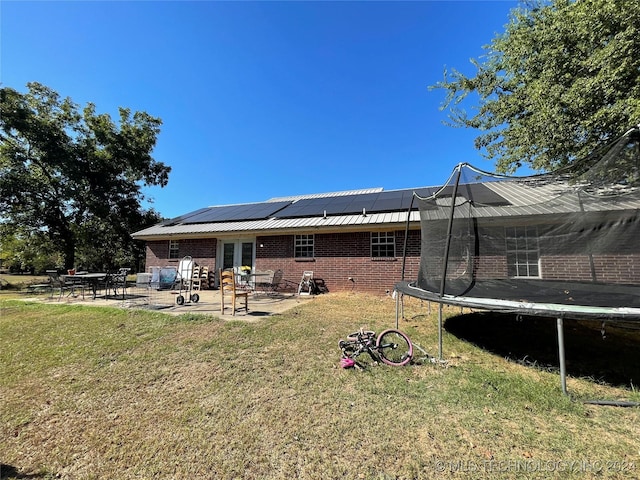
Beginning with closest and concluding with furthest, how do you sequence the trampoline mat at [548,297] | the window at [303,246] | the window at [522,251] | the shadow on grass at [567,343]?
1. the trampoline mat at [548,297]
2. the shadow on grass at [567,343]
3. the window at [522,251]
4. the window at [303,246]

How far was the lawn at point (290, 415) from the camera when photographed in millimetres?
2051

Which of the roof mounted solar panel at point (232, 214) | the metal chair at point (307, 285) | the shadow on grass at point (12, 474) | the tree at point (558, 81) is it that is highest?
the tree at point (558, 81)

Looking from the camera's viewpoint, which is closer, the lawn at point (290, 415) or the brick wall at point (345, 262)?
the lawn at point (290, 415)

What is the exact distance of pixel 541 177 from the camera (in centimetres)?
456

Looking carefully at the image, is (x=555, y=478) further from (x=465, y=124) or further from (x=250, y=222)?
(x=250, y=222)

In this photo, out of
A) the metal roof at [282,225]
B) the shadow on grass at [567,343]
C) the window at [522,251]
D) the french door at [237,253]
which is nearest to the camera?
the shadow on grass at [567,343]

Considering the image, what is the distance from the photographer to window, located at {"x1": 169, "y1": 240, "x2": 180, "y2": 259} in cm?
1388

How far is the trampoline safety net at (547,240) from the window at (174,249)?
12.4 m

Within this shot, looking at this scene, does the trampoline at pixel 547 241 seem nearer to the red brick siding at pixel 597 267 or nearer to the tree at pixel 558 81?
the red brick siding at pixel 597 267

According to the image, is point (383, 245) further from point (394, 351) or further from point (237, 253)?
point (237, 253)

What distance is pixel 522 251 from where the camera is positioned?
4531mm

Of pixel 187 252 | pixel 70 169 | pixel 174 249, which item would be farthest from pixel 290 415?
pixel 70 169

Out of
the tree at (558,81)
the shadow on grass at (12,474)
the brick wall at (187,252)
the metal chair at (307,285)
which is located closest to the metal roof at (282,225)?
the brick wall at (187,252)

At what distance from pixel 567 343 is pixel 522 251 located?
6.36 feet
